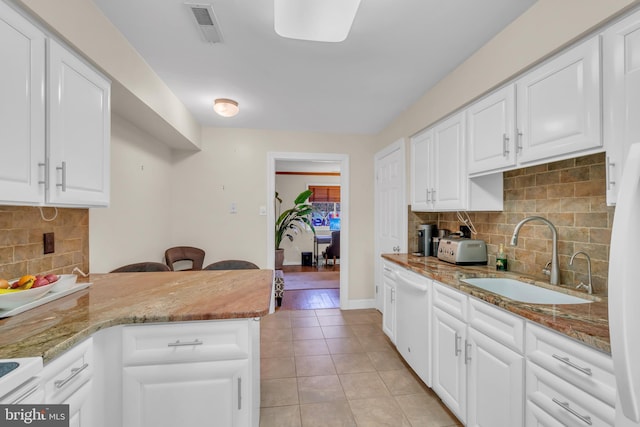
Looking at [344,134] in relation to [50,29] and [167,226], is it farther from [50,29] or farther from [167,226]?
[50,29]

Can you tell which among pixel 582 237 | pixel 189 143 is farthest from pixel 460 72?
pixel 189 143

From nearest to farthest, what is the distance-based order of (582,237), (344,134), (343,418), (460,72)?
(582,237) → (343,418) → (460,72) → (344,134)

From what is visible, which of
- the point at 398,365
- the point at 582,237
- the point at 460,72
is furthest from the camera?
the point at 398,365

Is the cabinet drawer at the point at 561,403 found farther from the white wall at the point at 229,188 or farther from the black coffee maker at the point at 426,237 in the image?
the white wall at the point at 229,188

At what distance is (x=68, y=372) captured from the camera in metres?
1.01

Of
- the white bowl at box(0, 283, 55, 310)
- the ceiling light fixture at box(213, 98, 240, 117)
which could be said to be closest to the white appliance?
the white bowl at box(0, 283, 55, 310)

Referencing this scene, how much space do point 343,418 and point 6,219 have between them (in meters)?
2.16

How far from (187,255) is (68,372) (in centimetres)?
264

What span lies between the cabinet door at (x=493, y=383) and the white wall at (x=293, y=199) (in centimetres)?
583

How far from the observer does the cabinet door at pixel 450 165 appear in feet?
7.12

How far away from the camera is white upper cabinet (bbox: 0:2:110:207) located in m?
1.07

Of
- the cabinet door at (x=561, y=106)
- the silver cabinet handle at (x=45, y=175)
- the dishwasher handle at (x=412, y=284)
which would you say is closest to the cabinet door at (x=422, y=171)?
the dishwasher handle at (x=412, y=284)

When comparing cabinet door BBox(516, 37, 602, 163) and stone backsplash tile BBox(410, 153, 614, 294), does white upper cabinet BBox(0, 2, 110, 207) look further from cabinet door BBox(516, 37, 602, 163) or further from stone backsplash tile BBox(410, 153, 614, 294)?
stone backsplash tile BBox(410, 153, 614, 294)

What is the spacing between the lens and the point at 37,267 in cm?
164
